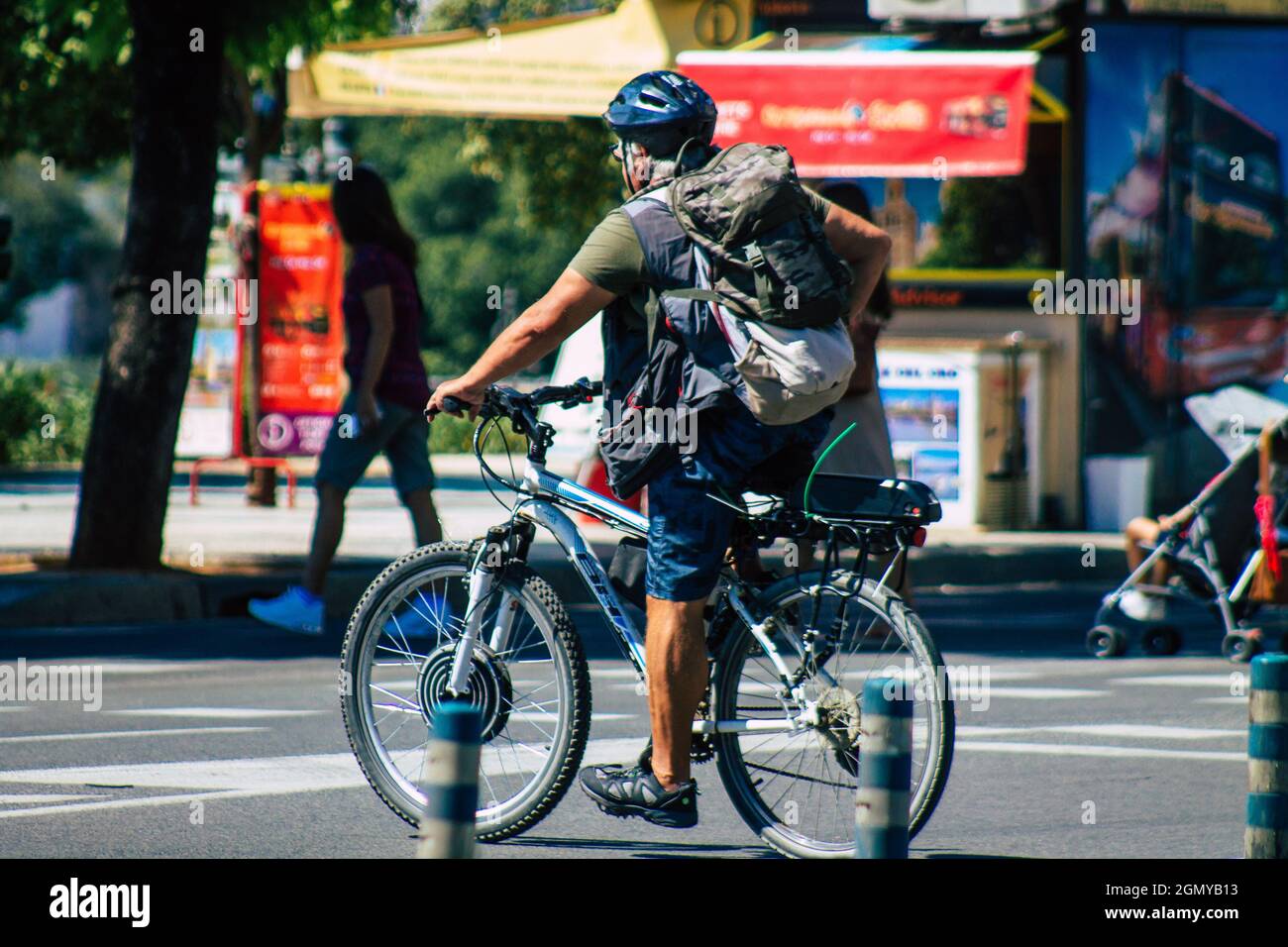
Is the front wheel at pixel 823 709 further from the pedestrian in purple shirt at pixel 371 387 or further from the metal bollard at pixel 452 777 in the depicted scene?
the pedestrian in purple shirt at pixel 371 387

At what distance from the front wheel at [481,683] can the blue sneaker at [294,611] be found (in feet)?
13.3

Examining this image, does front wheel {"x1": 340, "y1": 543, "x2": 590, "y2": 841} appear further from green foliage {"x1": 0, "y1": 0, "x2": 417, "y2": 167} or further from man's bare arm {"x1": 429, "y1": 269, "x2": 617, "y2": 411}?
green foliage {"x1": 0, "y1": 0, "x2": 417, "y2": 167}

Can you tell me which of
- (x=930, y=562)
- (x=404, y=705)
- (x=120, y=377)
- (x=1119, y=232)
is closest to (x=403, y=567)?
(x=404, y=705)

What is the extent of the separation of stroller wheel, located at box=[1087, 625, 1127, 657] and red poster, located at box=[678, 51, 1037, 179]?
6.12 metres

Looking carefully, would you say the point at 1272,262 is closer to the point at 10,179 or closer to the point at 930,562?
the point at 930,562

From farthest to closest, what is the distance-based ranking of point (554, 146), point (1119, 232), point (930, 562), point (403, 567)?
point (554, 146), point (1119, 232), point (930, 562), point (403, 567)

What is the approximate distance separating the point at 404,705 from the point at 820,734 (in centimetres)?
115

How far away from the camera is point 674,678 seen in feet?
16.9

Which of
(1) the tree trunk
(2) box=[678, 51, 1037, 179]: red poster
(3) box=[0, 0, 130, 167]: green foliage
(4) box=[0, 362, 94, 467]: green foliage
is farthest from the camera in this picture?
(4) box=[0, 362, 94, 467]: green foliage

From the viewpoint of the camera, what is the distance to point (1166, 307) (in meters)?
17.2

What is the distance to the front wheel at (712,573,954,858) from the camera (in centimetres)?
505

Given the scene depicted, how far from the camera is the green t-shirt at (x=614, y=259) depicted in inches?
201

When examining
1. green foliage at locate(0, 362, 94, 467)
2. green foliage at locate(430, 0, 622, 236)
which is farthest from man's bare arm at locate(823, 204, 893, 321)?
green foliage at locate(0, 362, 94, 467)
